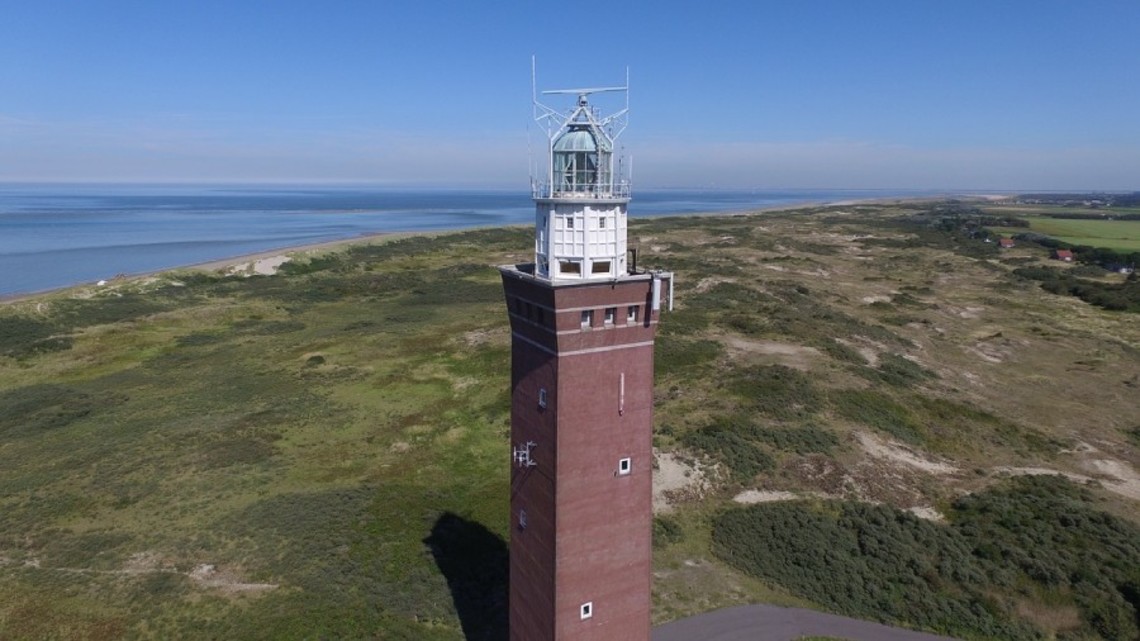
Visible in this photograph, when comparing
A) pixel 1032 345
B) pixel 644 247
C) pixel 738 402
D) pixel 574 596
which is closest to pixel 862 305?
pixel 1032 345

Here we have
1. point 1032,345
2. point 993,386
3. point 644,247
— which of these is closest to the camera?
point 993,386

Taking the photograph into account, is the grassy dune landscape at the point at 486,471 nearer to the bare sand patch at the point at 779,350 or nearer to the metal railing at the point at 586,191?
the bare sand patch at the point at 779,350

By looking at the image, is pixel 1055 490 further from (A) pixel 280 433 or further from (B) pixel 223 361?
(B) pixel 223 361

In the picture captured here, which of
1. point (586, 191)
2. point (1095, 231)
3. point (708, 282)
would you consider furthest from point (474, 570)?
point (1095, 231)

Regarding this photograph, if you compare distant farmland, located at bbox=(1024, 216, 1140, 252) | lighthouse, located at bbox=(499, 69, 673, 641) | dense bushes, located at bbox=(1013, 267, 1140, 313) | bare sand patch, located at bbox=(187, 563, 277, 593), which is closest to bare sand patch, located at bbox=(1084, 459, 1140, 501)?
lighthouse, located at bbox=(499, 69, 673, 641)

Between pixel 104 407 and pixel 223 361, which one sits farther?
pixel 223 361

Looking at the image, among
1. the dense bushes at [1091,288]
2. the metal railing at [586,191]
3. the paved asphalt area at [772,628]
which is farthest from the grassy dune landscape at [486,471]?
the metal railing at [586,191]
